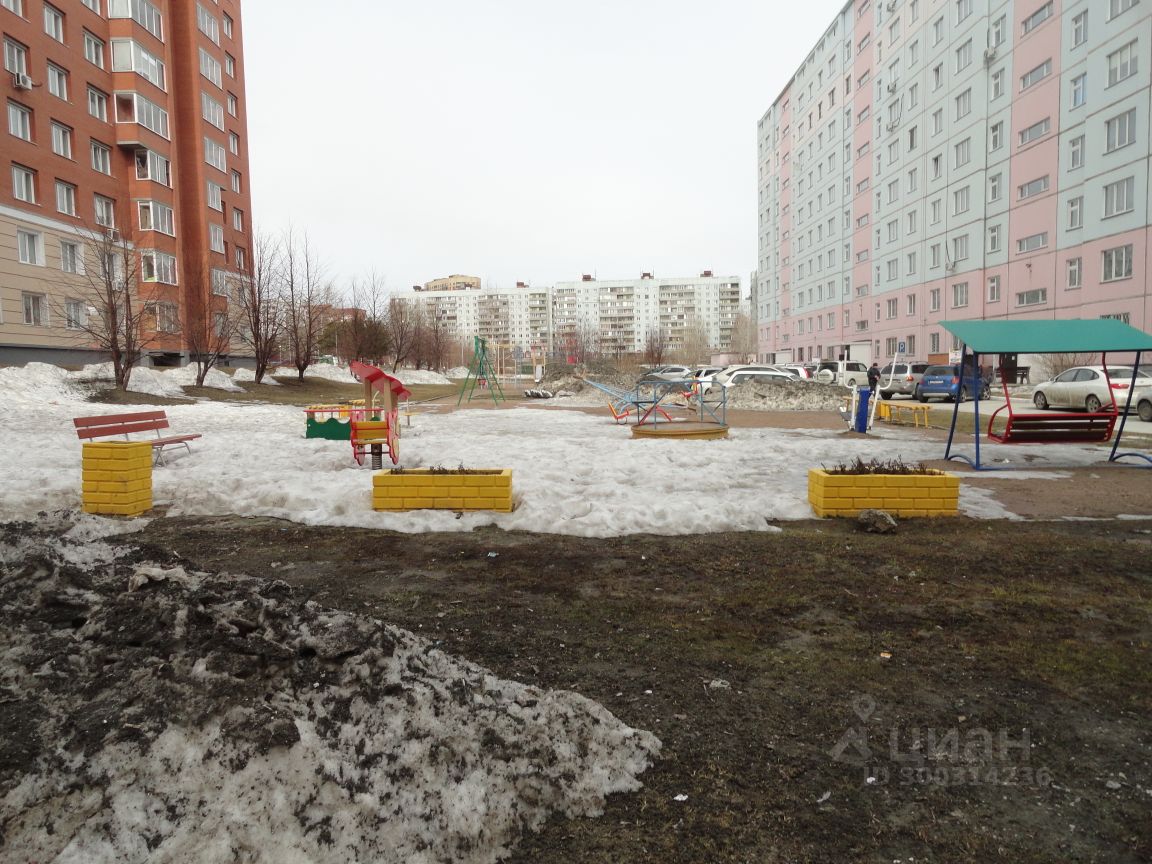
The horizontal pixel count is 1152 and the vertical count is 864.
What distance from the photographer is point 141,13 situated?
3431 centimetres

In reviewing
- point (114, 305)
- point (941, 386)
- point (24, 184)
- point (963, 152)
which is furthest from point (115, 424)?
point (963, 152)

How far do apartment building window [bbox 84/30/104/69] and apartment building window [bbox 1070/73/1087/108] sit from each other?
4462 centimetres

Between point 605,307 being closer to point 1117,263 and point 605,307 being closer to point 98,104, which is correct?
point 98,104

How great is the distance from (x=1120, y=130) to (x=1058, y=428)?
27814mm

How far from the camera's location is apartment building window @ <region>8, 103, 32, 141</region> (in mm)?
26797

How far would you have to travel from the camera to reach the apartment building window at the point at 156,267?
3406 centimetres

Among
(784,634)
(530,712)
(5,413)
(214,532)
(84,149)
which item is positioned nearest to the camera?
(530,712)

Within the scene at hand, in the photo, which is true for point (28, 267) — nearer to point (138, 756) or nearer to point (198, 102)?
point (198, 102)

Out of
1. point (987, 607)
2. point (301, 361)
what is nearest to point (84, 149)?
point (301, 361)

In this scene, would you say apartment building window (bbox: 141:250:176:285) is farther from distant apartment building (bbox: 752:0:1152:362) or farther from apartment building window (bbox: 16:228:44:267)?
distant apartment building (bbox: 752:0:1152:362)

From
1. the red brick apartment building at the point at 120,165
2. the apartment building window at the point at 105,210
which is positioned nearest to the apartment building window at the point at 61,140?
the red brick apartment building at the point at 120,165

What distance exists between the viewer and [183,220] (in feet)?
126

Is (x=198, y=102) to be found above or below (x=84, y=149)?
above

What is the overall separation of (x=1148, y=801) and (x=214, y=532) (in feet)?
22.0
